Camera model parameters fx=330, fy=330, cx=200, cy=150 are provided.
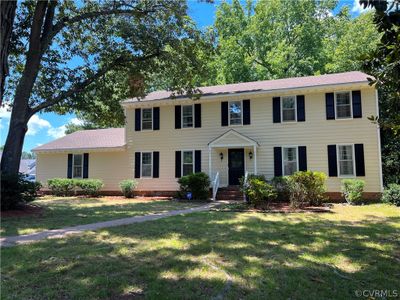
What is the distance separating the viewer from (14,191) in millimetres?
10492

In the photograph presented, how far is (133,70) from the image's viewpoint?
49.6 feet

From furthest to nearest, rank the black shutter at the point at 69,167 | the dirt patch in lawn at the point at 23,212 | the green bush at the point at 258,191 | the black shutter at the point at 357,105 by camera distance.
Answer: the black shutter at the point at 69,167
the black shutter at the point at 357,105
the green bush at the point at 258,191
the dirt patch in lawn at the point at 23,212

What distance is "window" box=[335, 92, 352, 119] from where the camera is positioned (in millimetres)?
15703

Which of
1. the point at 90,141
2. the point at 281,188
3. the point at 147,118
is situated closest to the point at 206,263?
the point at 281,188

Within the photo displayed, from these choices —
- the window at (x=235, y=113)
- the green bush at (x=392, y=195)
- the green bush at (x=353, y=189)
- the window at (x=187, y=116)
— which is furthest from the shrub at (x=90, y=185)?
the green bush at (x=392, y=195)

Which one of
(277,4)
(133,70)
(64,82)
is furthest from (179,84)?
(277,4)

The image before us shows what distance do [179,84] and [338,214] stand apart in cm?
935

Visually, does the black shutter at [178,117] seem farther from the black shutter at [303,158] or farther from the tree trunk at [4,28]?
the tree trunk at [4,28]

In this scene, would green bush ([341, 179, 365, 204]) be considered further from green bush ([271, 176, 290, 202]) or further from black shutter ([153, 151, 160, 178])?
black shutter ([153, 151, 160, 178])

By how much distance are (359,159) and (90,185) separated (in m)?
14.4

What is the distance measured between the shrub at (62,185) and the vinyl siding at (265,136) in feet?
11.9

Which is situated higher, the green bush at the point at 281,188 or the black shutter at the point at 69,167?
the black shutter at the point at 69,167

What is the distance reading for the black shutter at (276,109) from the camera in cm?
1684

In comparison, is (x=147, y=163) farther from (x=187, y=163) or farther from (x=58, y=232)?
(x=58, y=232)
